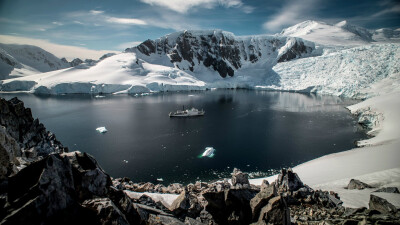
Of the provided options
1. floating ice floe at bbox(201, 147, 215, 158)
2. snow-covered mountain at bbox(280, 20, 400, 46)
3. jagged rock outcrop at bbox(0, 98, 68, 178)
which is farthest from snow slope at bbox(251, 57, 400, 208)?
snow-covered mountain at bbox(280, 20, 400, 46)

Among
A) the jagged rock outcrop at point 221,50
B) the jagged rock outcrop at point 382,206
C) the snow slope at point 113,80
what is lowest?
the jagged rock outcrop at point 382,206

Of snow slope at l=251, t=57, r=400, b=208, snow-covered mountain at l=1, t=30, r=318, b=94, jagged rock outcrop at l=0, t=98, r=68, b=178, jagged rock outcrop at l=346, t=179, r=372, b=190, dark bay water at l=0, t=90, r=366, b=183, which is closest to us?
jagged rock outcrop at l=346, t=179, r=372, b=190

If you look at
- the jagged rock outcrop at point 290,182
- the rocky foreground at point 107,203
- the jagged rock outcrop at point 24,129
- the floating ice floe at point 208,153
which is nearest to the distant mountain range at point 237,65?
the floating ice floe at point 208,153

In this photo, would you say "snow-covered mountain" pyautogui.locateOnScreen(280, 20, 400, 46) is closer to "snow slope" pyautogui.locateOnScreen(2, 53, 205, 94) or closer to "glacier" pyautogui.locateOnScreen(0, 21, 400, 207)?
"glacier" pyautogui.locateOnScreen(0, 21, 400, 207)

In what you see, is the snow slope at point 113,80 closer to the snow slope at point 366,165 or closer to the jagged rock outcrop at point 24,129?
the jagged rock outcrop at point 24,129

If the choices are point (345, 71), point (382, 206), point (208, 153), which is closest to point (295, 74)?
point (345, 71)

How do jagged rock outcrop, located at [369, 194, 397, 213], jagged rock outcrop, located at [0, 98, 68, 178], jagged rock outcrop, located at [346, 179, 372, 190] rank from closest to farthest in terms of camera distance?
Result: 1. jagged rock outcrop, located at [369, 194, 397, 213]
2. jagged rock outcrop, located at [346, 179, 372, 190]
3. jagged rock outcrop, located at [0, 98, 68, 178]
